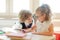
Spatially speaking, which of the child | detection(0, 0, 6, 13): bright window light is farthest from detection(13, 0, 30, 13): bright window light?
the child

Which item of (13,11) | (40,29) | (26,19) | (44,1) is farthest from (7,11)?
(40,29)

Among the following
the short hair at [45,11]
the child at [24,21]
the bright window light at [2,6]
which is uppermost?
the bright window light at [2,6]

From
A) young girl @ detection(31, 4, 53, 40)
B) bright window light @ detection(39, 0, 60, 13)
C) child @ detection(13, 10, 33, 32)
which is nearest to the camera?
young girl @ detection(31, 4, 53, 40)

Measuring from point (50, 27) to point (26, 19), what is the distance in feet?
1.22

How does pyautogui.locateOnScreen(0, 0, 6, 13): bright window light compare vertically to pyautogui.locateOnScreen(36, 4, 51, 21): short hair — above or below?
above

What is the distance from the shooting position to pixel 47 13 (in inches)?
68.4

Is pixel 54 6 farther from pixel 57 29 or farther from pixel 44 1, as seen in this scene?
pixel 57 29


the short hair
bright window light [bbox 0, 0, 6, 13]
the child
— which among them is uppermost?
bright window light [bbox 0, 0, 6, 13]

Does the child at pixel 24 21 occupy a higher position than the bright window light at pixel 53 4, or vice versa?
the bright window light at pixel 53 4

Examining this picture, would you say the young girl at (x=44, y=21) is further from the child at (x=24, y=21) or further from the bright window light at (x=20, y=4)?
the bright window light at (x=20, y=4)

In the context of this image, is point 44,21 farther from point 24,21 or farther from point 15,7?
point 15,7

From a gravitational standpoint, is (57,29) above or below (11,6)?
below

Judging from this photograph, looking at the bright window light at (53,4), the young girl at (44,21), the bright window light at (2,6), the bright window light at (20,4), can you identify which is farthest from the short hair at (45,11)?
the bright window light at (2,6)

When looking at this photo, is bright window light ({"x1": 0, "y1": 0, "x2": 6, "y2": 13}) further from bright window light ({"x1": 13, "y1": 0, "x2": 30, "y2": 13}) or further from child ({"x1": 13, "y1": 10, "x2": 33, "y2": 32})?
child ({"x1": 13, "y1": 10, "x2": 33, "y2": 32})
